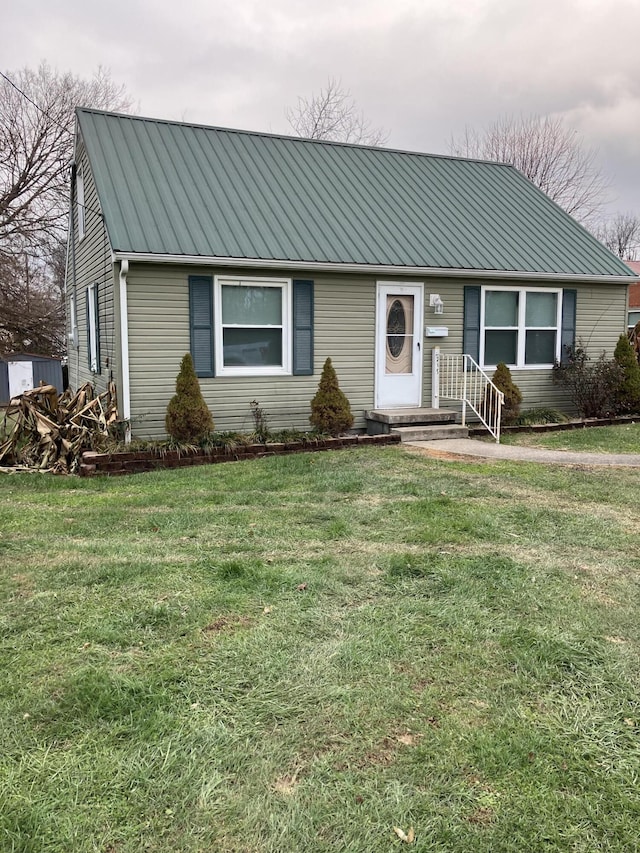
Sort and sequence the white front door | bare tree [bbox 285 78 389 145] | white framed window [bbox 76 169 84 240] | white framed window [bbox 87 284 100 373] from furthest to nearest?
bare tree [bbox 285 78 389 145] < white framed window [bbox 76 169 84 240] < white framed window [bbox 87 284 100 373] < the white front door

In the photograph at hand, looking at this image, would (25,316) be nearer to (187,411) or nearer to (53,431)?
(53,431)

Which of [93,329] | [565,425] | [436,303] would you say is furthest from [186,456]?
[565,425]

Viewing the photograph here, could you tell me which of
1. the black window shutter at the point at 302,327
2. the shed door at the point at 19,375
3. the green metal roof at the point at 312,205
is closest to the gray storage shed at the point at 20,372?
the shed door at the point at 19,375

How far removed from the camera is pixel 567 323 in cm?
1123

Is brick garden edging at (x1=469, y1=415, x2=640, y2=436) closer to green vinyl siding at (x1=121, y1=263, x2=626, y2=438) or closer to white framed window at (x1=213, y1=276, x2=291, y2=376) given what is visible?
green vinyl siding at (x1=121, y1=263, x2=626, y2=438)

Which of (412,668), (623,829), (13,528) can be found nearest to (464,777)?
(623,829)

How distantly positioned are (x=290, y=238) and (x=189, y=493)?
4.53 m

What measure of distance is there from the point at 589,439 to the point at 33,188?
21704mm

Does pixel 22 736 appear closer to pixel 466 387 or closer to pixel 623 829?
pixel 623 829

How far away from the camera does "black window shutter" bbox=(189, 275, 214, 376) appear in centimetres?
877

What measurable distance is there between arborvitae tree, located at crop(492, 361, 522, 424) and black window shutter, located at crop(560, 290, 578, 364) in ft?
5.31

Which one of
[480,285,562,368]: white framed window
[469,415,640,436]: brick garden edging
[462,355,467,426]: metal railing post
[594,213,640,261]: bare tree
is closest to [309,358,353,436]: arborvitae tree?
[462,355,467,426]: metal railing post

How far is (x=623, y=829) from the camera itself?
6.56 feet

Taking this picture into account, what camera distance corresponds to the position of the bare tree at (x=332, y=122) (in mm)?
27594
